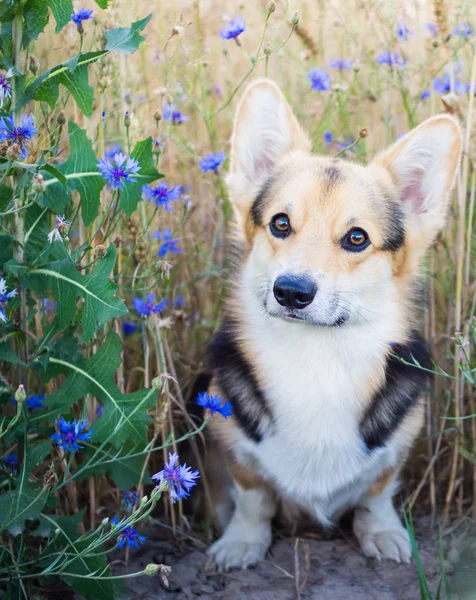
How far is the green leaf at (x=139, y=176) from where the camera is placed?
223cm

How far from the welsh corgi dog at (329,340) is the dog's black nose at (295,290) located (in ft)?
0.43

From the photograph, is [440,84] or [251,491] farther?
[440,84]

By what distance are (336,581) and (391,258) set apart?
1.19 metres

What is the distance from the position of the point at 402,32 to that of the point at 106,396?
2396 mm

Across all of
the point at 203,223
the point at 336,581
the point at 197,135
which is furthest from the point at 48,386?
the point at 197,135

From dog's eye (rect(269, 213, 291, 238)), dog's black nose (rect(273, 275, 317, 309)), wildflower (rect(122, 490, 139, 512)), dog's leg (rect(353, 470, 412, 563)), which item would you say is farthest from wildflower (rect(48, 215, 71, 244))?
dog's leg (rect(353, 470, 412, 563))

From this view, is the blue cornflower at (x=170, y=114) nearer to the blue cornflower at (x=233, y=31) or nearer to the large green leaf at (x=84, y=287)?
the blue cornflower at (x=233, y=31)

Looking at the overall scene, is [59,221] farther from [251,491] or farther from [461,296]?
[461,296]

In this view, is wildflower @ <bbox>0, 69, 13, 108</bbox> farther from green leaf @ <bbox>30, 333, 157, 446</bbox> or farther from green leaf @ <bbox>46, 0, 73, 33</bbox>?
green leaf @ <bbox>30, 333, 157, 446</bbox>

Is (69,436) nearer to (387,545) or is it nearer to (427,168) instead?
(387,545)

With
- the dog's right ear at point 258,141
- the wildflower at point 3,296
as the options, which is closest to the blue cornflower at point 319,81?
the dog's right ear at point 258,141

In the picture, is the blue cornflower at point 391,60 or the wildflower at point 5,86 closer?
the wildflower at point 5,86

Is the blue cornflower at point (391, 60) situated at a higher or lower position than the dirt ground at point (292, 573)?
higher

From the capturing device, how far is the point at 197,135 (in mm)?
4090
